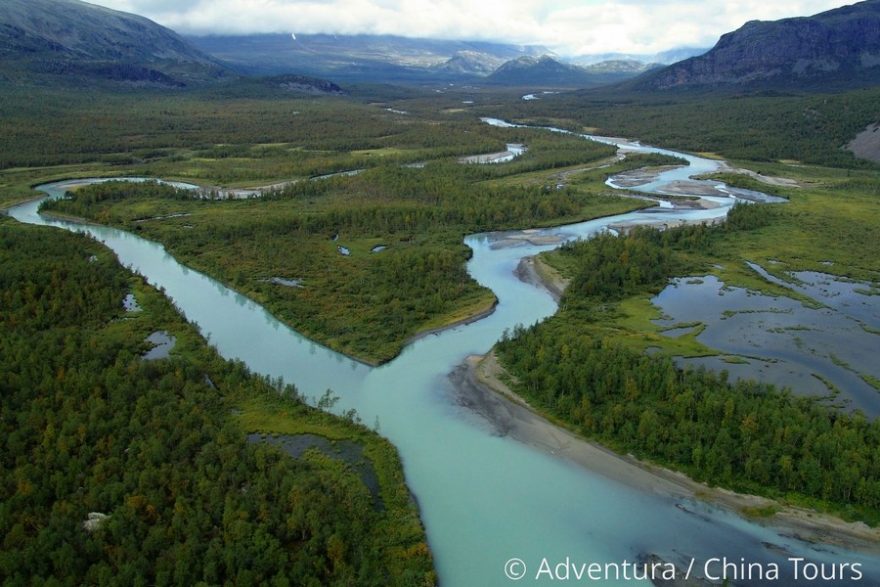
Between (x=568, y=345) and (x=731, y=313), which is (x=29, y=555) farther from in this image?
(x=731, y=313)

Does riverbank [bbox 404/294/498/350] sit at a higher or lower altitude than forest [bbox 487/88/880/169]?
lower

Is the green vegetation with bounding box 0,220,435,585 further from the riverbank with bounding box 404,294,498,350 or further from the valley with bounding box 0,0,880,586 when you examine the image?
the riverbank with bounding box 404,294,498,350

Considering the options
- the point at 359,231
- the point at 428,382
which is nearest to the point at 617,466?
the point at 428,382

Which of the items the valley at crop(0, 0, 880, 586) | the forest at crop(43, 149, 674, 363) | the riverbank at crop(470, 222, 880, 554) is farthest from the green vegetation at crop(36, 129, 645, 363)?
the riverbank at crop(470, 222, 880, 554)

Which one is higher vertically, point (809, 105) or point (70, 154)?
point (809, 105)

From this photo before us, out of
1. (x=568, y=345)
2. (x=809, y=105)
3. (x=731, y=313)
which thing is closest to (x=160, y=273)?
(x=568, y=345)

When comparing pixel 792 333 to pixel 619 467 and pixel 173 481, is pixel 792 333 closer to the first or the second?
pixel 619 467
